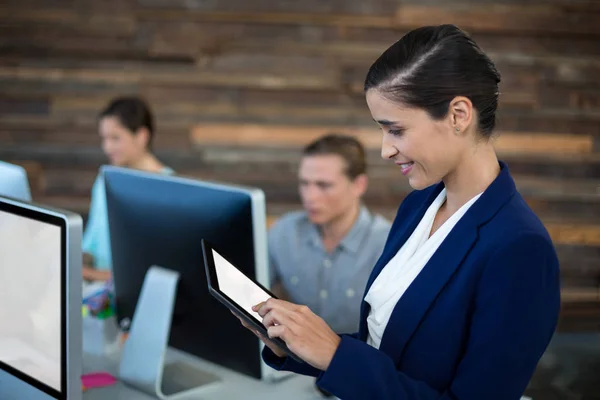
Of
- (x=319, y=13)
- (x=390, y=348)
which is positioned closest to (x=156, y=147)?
(x=319, y=13)

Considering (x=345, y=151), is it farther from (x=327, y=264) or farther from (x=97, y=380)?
(x=97, y=380)

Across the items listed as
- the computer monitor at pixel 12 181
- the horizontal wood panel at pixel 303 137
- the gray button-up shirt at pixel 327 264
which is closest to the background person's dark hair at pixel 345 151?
the gray button-up shirt at pixel 327 264

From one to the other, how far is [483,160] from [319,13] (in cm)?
298

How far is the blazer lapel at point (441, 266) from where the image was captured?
1136mm

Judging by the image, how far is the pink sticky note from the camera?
69.1 inches

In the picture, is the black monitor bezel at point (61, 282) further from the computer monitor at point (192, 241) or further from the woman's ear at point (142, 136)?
the woman's ear at point (142, 136)

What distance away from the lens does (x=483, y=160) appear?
1182mm

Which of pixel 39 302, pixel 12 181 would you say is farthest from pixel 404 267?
pixel 12 181

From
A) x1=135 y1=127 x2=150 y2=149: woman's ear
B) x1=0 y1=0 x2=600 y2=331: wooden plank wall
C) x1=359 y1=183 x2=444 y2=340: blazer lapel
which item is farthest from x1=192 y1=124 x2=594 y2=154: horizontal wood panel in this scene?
x1=359 y1=183 x2=444 y2=340: blazer lapel

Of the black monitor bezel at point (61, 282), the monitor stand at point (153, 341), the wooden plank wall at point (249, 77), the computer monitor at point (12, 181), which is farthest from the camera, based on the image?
the wooden plank wall at point (249, 77)

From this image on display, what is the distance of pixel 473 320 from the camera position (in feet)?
3.53

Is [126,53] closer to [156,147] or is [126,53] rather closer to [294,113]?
[156,147]

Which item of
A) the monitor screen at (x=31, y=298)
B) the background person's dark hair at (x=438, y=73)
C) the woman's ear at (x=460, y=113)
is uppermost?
the background person's dark hair at (x=438, y=73)

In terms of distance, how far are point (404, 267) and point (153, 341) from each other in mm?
727
